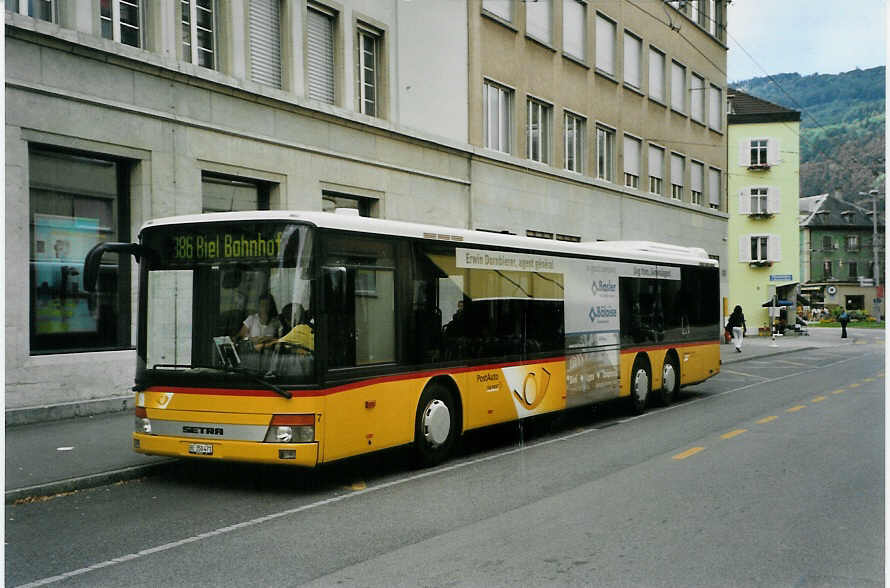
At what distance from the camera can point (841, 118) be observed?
88.7 feet

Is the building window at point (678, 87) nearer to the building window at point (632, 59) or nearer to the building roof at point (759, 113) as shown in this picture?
Answer: the building window at point (632, 59)

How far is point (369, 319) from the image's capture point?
9352 mm

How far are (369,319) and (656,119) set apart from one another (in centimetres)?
2888

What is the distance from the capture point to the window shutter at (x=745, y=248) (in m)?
61.7

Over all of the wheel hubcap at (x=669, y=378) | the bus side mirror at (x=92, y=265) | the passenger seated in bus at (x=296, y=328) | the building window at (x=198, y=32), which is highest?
the building window at (x=198, y=32)

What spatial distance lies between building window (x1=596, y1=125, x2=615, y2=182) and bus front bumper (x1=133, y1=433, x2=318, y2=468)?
963 inches

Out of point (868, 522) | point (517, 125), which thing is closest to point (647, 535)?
point (868, 522)

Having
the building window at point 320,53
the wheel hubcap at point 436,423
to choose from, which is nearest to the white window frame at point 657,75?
the building window at point 320,53

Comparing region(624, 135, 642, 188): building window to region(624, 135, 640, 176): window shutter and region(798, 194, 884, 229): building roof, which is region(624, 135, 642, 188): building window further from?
region(798, 194, 884, 229): building roof

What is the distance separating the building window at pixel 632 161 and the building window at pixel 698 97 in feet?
20.7

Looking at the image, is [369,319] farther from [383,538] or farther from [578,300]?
[578,300]

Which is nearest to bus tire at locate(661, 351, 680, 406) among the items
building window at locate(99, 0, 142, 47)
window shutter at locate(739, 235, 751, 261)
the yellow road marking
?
the yellow road marking

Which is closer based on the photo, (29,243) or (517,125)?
(29,243)

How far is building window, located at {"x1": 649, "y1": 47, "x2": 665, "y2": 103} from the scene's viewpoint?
1395 inches
